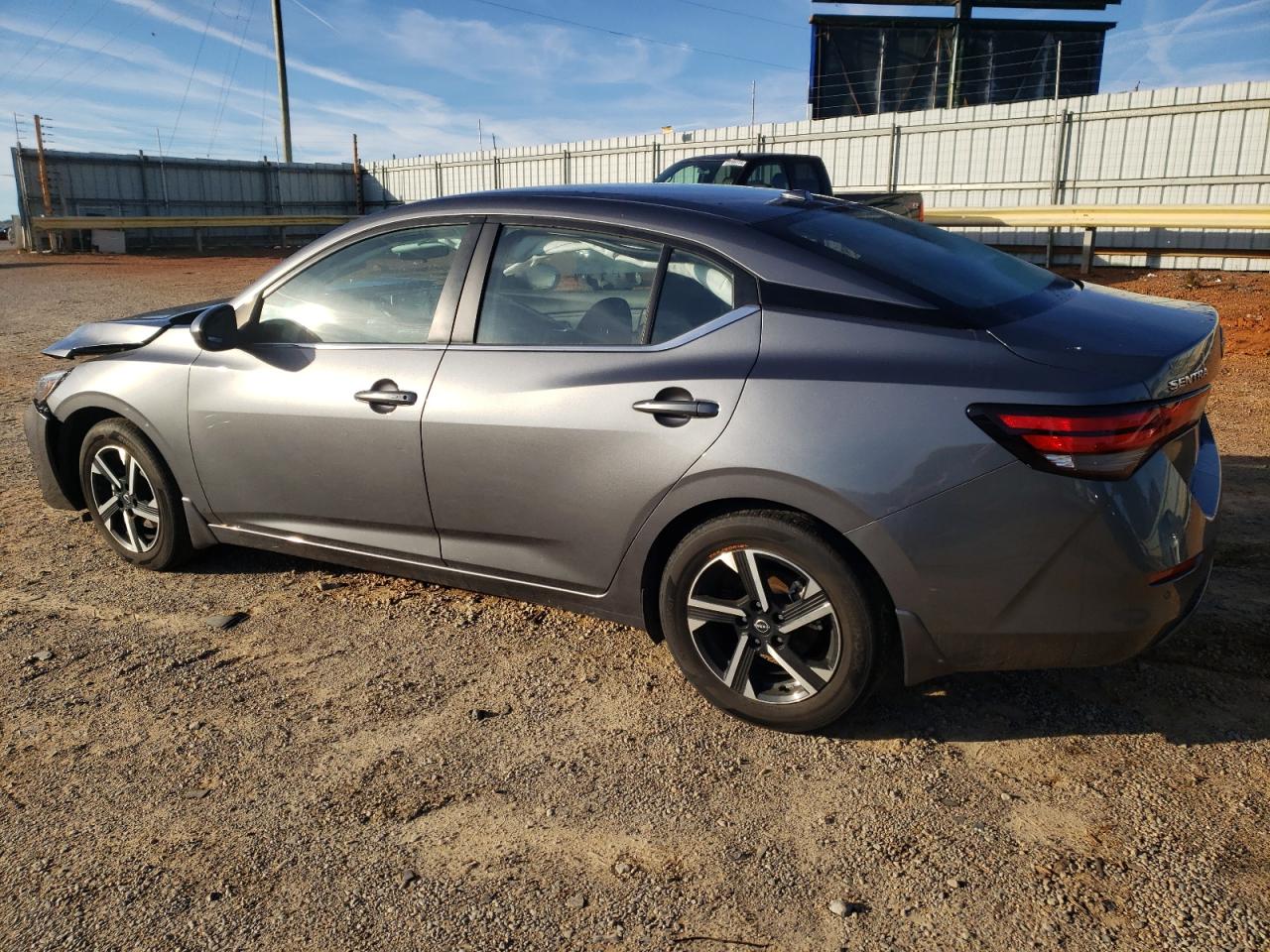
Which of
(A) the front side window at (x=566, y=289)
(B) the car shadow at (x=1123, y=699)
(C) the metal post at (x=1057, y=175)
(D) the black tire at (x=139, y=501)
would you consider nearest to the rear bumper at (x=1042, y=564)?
(B) the car shadow at (x=1123, y=699)

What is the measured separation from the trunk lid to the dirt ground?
1096 millimetres

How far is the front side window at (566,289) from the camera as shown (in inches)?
129

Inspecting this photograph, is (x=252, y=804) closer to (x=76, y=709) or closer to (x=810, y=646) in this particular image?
(x=76, y=709)

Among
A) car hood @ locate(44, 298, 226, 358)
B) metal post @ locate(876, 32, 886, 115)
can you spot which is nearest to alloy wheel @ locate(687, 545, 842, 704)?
car hood @ locate(44, 298, 226, 358)

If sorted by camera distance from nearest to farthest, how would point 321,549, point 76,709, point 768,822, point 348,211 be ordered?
point 768,822
point 76,709
point 321,549
point 348,211

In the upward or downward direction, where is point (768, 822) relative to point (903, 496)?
downward

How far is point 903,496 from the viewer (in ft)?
8.89

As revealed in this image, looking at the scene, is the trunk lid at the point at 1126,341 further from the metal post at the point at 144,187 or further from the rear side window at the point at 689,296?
the metal post at the point at 144,187

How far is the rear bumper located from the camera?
2605mm

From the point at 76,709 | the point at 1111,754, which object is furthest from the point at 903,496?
the point at 76,709

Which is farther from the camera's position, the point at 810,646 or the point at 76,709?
the point at 76,709

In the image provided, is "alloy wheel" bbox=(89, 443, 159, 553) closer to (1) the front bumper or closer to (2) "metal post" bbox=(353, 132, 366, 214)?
(1) the front bumper

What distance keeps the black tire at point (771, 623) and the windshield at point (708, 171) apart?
1026 centimetres

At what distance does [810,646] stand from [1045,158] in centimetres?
1753
